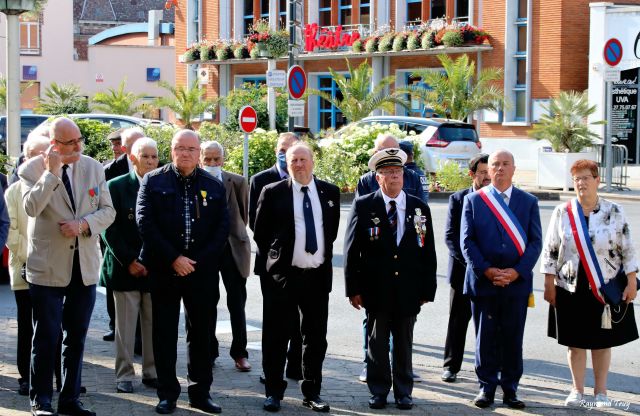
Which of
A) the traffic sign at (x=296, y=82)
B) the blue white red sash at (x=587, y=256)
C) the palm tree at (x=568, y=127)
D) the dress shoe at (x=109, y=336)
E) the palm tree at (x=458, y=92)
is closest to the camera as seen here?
the blue white red sash at (x=587, y=256)

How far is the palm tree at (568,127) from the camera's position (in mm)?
26188

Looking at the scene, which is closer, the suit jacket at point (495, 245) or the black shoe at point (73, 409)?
the black shoe at point (73, 409)

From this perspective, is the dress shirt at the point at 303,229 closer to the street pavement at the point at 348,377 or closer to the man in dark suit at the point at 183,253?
the man in dark suit at the point at 183,253

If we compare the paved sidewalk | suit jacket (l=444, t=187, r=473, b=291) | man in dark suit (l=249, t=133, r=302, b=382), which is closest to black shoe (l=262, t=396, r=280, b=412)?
the paved sidewalk

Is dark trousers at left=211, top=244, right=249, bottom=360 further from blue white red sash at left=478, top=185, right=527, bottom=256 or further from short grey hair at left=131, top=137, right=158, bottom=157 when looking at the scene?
blue white red sash at left=478, top=185, right=527, bottom=256

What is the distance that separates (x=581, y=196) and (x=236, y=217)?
2.84 meters

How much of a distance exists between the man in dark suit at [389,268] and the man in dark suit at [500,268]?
33 centimetres

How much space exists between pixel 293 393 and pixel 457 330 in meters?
1.45

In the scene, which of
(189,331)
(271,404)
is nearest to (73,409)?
(189,331)

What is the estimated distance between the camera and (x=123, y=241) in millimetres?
7973

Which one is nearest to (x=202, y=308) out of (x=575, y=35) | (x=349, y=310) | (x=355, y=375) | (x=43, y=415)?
(x=43, y=415)

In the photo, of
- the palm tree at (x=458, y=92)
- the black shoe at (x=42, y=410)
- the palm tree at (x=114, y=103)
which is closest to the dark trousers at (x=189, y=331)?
the black shoe at (x=42, y=410)

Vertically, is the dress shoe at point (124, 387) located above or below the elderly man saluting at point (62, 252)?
below

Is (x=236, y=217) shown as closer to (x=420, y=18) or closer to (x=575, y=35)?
(x=575, y=35)
